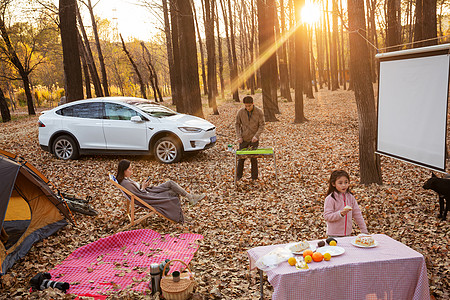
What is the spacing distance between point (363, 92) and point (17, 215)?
7.75 metres

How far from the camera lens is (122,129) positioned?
432 inches

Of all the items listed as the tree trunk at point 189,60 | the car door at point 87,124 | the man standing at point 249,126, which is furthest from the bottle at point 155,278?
the tree trunk at point 189,60

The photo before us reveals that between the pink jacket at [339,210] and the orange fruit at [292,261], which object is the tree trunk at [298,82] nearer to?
the pink jacket at [339,210]

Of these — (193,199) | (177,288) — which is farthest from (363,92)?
(177,288)

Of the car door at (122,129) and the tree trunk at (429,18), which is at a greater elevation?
the tree trunk at (429,18)

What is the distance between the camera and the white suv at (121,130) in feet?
35.4

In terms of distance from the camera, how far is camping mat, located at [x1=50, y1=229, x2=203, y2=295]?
16.0 feet

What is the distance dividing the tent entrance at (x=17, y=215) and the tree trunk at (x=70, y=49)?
8.24 metres

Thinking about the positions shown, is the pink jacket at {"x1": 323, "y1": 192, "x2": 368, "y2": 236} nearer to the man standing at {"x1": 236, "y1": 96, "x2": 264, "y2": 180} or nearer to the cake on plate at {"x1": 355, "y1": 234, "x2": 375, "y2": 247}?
the cake on plate at {"x1": 355, "y1": 234, "x2": 375, "y2": 247}

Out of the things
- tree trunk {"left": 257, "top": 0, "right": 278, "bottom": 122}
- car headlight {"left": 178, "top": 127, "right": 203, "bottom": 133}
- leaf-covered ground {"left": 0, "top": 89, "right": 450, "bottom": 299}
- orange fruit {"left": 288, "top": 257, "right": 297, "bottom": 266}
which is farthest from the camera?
tree trunk {"left": 257, "top": 0, "right": 278, "bottom": 122}

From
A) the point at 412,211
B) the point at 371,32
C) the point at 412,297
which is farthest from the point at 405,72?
the point at 371,32

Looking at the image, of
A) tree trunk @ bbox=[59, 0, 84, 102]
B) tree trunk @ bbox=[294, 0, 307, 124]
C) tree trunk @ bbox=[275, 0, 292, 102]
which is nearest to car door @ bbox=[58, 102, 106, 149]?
tree trunk @ bbox=[59, 0, 84, 102]

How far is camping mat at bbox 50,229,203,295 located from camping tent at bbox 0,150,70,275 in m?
0.94

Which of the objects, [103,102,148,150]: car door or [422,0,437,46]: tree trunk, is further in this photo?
[422,0,437,46]: tree trunk
